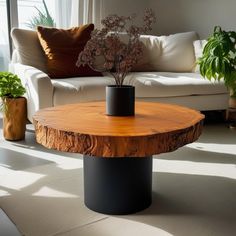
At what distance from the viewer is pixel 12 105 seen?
8.71ft

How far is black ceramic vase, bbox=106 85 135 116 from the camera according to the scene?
5.31 ft

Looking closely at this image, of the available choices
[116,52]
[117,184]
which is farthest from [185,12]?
[117,184]

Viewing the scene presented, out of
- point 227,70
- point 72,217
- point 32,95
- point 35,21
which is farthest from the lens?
point 35,21

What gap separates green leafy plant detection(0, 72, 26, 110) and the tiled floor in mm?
398

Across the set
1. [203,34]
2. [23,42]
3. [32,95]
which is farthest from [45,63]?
[203,34]

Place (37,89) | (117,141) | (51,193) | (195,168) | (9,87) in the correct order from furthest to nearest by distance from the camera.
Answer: (9,87) → (37,89) → (195,168) → (51,193) → (117,141)

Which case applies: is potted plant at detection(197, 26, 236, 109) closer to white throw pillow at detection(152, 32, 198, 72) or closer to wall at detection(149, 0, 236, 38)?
white throw pillow at detection(152, 32, 198, 72)

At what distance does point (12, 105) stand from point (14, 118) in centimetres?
11

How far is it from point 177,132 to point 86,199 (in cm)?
60

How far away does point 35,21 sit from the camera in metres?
3.97

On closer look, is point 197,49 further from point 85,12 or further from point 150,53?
point 85,12

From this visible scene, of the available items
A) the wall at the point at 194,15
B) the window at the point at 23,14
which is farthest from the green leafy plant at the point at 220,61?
the window at the point at 23,14

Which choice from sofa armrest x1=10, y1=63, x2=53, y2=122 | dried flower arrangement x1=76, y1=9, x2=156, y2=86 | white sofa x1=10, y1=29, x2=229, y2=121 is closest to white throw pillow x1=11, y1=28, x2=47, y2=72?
white sofa x1=10, y1=29, x2=229, y2=121

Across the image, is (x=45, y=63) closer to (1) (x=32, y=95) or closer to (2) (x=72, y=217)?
(1) (x=32, y=95)
